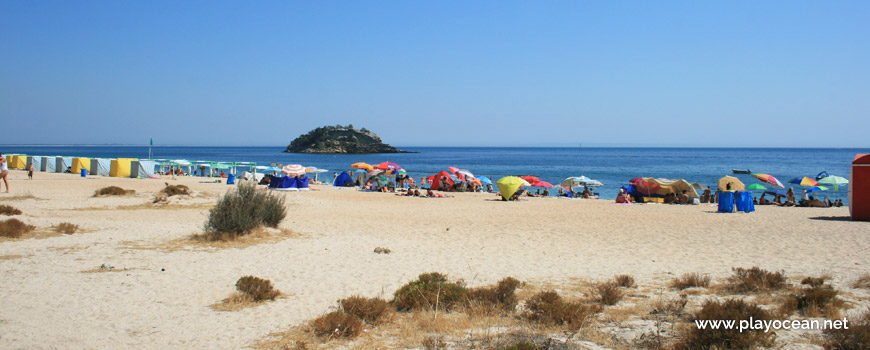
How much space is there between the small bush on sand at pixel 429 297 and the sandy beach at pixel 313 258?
60 cm

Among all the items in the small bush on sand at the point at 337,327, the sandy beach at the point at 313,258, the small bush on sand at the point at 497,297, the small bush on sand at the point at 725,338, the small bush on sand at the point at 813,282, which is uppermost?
the small bush on sand at the point at 813,282

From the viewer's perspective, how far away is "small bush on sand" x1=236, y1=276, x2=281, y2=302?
5.88 meters

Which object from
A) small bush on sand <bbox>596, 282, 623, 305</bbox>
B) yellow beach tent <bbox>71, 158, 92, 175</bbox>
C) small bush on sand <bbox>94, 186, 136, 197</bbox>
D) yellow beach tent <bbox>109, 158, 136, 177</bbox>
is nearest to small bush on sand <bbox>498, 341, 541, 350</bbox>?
small bush on sand <bbox>596, 282, 623, 305</bbox>

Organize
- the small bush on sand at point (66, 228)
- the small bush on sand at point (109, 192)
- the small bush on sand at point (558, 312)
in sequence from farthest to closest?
the small bush on sand at point (109, 192)
the small bush on sand at point (66, 228)
the small bush on sand at point (558, 312)

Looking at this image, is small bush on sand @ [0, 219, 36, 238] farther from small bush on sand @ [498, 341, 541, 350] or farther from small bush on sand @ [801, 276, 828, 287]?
small bush on sand @ [801, 276, 828, 287]

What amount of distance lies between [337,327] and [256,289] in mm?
1708

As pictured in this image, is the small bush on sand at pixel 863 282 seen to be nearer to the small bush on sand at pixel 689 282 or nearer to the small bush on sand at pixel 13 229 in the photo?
the small bush on sand at pixel 689 282

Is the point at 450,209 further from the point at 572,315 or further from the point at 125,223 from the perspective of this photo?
the point at 572,315

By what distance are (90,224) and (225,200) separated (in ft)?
11.4

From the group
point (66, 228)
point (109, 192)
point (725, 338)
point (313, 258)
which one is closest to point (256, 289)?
point (313, 258)

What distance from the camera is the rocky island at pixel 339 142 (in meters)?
140

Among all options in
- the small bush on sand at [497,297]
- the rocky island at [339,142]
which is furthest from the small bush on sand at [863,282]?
the rocky island at [339,142]

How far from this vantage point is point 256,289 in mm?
5973

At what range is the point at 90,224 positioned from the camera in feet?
37.2
